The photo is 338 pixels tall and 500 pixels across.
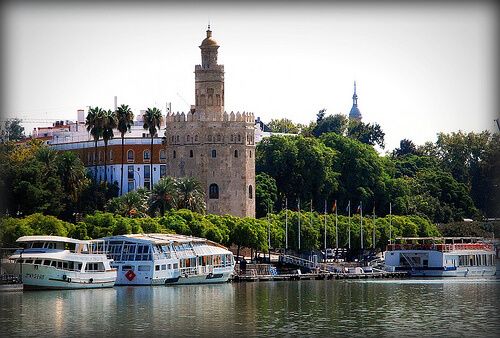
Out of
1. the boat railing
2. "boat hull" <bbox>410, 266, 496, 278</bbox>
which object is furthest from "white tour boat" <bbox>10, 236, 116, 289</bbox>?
the boat railing

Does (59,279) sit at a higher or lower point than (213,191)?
lower

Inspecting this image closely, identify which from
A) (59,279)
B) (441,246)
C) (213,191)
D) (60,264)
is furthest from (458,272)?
(59,279)

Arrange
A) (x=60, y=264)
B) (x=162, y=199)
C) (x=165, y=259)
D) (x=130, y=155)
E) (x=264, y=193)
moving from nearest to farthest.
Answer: (x=60, y=264) < (x=165, y=259) < (x=162, y=199) < (x=264, y=193) < (x=130, y=155)

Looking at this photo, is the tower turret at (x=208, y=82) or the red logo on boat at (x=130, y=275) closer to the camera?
the red logo on boat at (x=130, y=275)

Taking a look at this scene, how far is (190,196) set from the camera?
9962 cm

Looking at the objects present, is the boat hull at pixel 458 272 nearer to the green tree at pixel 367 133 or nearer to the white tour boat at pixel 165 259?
the white tour boat at pixel 165 259

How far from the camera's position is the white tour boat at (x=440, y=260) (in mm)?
103062

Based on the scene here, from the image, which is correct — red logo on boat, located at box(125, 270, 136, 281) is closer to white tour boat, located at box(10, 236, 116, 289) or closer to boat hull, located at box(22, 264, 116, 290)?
white tour boat, located at box(10, 236, 116, 289)

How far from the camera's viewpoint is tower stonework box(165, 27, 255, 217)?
10812 cm

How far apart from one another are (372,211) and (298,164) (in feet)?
33.5

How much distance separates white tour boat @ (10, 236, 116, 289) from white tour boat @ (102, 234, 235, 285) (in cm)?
273

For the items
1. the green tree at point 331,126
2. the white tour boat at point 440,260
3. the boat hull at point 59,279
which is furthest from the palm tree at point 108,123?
the green tree at point 331,126

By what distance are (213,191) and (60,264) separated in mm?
32830

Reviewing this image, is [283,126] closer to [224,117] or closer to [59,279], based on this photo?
[224,117]
